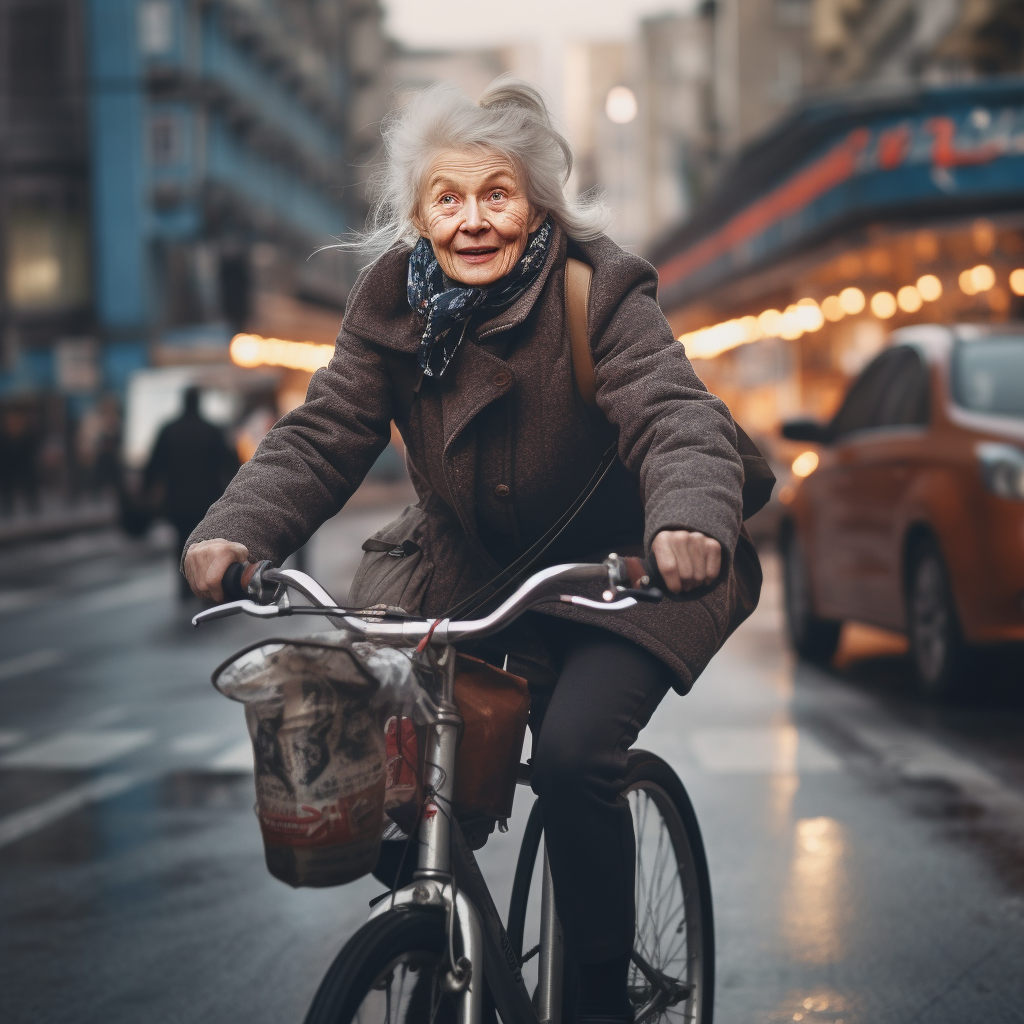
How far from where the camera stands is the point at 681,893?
344 centimetres

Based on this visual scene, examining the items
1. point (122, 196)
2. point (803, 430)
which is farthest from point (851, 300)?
point (122, 196)

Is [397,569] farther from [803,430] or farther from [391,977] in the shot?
[803,430]

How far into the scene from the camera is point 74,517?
32031 millimetres

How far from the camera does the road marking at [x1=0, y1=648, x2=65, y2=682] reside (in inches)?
436

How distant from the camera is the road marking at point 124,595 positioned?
52.3 feet

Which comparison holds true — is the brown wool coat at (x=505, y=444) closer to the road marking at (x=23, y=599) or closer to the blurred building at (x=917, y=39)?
the road marking at (x=23, y=599)

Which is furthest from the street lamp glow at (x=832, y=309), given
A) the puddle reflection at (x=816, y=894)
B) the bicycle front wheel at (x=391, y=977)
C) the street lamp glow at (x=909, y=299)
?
the bicycle front wheel at (x=391, y=977)

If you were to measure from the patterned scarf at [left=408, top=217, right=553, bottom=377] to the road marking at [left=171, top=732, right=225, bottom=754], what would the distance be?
5.12 metres

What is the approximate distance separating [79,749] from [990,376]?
4.60 m

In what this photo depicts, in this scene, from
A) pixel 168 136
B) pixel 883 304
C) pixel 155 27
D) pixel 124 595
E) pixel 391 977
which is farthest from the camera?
pixel 168 136

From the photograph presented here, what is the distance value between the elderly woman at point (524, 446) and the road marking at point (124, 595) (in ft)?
41.7

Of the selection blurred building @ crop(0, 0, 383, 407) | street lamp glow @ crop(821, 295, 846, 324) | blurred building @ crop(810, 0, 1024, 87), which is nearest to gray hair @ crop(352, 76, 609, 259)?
street lamp glow @ crop(821, 295, 846, 324)

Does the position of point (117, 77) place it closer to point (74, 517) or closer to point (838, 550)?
point (74, 517)

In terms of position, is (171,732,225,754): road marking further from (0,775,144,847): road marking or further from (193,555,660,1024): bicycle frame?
(193,555,660,1024): bicycle frame
